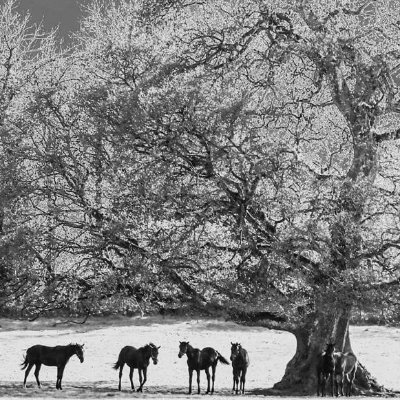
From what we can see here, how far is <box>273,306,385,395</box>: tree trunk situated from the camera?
2259cm

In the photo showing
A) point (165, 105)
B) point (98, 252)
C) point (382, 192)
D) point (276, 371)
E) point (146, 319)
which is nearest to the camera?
point (165, 105)

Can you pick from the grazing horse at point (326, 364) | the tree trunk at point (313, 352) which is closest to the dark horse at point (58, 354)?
the tree trunk at point (313, 352)

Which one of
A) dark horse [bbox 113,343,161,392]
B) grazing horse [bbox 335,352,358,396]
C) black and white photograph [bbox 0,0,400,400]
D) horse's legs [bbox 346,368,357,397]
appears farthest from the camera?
horse's legs [bbox 346,368,357,397]

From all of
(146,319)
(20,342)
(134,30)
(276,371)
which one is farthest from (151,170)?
(146,319)

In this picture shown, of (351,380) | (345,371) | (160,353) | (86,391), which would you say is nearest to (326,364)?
(345,371)

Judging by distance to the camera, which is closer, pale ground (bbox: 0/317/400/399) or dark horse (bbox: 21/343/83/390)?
dark horse (bbox: 21/343/83/390)

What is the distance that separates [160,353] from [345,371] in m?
12.4

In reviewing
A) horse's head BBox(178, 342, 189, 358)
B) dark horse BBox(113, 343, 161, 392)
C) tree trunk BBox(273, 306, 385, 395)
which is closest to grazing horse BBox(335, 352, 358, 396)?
tree trunk BBox(273, 306, 385, 395)

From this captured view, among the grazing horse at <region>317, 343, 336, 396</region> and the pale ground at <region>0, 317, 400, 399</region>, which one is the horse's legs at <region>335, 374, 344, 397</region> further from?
the pale ground at <region>0, 317, 400, 399</region>

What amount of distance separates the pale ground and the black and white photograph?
65cm

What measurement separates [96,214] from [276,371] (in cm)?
1238

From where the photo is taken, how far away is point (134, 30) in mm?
22078

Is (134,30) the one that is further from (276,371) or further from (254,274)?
(276,371)

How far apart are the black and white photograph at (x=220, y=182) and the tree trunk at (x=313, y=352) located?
2.2 inches
